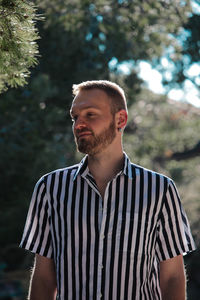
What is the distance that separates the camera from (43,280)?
2262 millimetres

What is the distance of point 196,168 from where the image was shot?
57.3 feet

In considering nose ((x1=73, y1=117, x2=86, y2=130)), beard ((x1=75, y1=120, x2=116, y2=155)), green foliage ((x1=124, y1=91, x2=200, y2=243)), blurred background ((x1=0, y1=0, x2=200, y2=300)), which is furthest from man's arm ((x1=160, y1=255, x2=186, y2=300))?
green foliage ((x1=124, y1=91, x2=200, y2=243))

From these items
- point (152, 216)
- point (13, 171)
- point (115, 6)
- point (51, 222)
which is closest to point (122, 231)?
point (152, 216)

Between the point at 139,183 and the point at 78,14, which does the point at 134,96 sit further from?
the point at 139,183

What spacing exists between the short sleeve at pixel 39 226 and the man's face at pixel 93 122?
292 mm

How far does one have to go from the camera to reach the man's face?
2229 millimetres

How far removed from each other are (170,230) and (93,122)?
1.84 feet

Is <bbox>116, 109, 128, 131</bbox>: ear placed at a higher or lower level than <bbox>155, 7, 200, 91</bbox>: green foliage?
lower

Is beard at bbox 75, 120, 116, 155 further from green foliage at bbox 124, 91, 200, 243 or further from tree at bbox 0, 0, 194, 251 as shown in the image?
green foliage at bbox 124, 91, 200, 243

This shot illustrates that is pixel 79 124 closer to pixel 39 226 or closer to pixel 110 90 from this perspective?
pixel 110 90

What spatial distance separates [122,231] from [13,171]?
29.8 feet

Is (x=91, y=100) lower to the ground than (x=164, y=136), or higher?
lower

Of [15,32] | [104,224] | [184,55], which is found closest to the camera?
[104,224]

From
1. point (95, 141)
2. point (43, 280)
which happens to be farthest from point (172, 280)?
point (95, 141)
